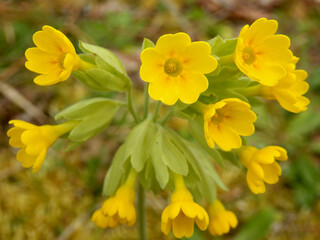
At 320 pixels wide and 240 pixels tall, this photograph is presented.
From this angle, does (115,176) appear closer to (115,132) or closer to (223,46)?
(223,46)

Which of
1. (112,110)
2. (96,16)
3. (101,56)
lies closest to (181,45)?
(101,56)

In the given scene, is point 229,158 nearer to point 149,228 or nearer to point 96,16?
point 149,228

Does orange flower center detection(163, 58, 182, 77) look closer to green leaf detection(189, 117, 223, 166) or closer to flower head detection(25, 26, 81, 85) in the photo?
green leaf detection(189, 117, 223, 166)

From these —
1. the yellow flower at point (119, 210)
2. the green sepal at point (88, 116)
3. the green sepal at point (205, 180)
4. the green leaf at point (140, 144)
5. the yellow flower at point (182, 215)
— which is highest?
the green sepal at point (88, 116)

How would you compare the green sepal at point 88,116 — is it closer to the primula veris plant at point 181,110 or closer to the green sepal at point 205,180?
the primula veris plant at point 181,110

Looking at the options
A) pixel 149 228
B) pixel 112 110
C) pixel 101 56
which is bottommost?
pixel 149 228

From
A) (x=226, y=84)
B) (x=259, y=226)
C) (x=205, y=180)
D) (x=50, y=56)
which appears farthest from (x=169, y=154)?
(x=259, y=226)

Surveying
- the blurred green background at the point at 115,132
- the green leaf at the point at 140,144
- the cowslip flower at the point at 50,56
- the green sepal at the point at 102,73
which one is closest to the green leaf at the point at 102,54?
the green sepal at the point at 102,73
